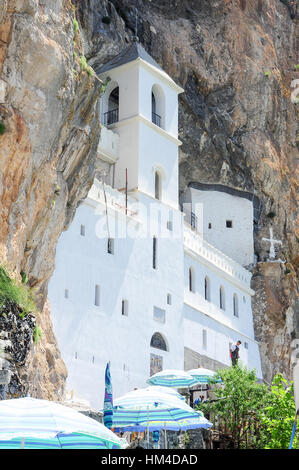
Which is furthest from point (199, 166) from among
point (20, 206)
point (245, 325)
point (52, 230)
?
Result: point (20, 206)

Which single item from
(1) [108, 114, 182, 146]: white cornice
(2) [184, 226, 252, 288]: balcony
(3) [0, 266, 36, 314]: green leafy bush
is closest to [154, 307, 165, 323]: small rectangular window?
(2) [184, 226, 252, 288]: balcony

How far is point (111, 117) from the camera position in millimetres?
41344

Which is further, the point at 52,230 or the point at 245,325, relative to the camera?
the point at 245,325

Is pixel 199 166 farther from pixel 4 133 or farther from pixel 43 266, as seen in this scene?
pixel 4 133

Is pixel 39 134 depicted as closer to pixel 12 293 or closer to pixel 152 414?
pixel 12 293

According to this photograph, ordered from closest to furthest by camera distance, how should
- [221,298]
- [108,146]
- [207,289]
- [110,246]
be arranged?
→ [110,246], [108,146], [207,289], [221,298]

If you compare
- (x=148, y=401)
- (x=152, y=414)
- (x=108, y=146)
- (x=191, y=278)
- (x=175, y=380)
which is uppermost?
(x=108, y=146)

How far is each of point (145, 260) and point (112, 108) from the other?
9218 millimetres

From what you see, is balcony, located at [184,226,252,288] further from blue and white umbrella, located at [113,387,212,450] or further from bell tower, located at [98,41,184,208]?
blue and white umbrella, located at [113,387,212,450]

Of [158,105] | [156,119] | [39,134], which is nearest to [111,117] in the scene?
[156,119]

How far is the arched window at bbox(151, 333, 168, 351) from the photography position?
36594mm

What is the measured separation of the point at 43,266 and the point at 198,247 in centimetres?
1815

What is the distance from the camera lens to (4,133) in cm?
2134

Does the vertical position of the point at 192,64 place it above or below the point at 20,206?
above
